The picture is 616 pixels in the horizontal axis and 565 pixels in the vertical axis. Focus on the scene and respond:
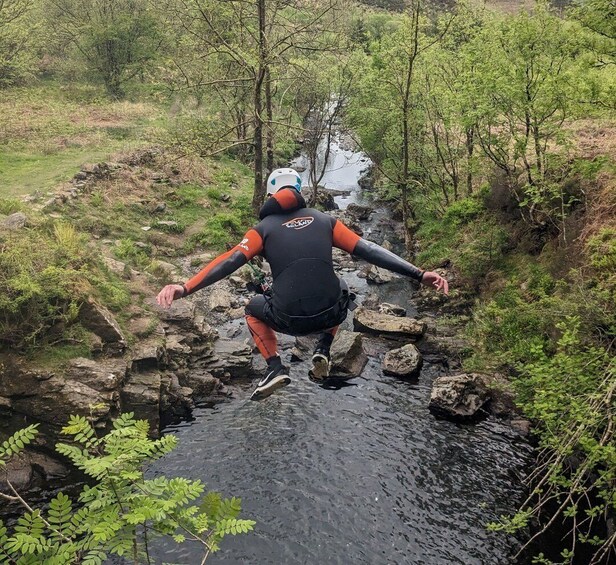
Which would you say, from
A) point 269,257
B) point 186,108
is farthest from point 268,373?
point 186,108

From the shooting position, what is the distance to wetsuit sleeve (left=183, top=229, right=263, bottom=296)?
6516 mm

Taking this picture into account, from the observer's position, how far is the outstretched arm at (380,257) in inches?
260

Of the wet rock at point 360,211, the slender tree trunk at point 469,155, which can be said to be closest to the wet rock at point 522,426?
the slender tree trunk at point 469,155

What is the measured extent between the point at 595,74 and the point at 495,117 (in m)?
3.84

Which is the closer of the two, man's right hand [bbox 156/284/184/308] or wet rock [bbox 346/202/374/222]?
man's right hand [bbox 156/284/184/308]

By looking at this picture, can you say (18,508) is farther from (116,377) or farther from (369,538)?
(369,538)

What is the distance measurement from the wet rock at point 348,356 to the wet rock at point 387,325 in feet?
4.65

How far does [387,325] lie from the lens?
1587cm

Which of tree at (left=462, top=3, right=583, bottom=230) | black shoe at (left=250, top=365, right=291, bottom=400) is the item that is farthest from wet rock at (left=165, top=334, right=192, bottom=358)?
tree at (left=462, top=3, right=583, bottom=230)

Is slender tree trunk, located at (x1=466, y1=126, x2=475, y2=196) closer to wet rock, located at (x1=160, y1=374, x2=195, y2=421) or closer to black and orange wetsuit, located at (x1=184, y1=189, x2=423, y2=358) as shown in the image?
wet rock, located at (x1=160, y1=374, x2=195, y2=421)

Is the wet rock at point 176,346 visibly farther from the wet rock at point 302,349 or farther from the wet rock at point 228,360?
the wet rock at point 302,349

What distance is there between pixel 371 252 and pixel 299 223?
39.3 inches

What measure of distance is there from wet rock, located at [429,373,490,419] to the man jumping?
613cm

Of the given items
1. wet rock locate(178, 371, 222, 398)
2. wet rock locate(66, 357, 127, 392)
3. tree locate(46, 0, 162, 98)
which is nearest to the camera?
wet rock locate(66, 357, 127, 392)
